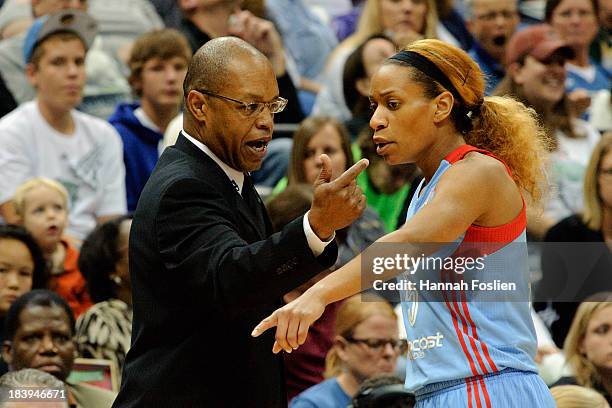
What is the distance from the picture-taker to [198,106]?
362 cm

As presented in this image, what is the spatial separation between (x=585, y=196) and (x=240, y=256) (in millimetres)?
3758

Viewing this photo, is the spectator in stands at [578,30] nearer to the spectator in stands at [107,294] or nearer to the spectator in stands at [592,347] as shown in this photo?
the spectator in stands at [592,347]

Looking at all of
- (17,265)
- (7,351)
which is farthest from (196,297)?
(17,265)

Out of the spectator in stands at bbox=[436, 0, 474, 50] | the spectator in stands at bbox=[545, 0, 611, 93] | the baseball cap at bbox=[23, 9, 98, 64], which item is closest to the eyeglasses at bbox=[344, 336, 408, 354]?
the baseball cap at bbox=[23, 9, 98, 64]

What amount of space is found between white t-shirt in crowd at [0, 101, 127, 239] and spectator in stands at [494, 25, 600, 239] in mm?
2430

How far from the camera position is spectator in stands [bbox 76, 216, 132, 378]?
5539mm

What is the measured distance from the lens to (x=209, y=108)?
3.60m

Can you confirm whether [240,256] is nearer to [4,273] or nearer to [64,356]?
[64,356]

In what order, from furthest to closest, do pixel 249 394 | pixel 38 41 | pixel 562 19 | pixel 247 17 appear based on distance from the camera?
1. pixel 562 19
2. pixel 247 17
3. pixel 38 41
4. pixel 249 394

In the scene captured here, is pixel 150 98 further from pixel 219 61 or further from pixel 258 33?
pixel 219 61

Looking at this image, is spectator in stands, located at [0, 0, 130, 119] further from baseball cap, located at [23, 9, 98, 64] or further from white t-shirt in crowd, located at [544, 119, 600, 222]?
white t-shirt in crowd, located at [544, 119, 600, 222]

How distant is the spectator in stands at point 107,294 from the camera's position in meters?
5.54

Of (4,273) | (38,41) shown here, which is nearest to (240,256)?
(4,273)

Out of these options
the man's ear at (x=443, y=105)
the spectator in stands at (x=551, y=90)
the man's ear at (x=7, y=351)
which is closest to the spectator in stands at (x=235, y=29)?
the spectator in stands at (x=551, y=90)
